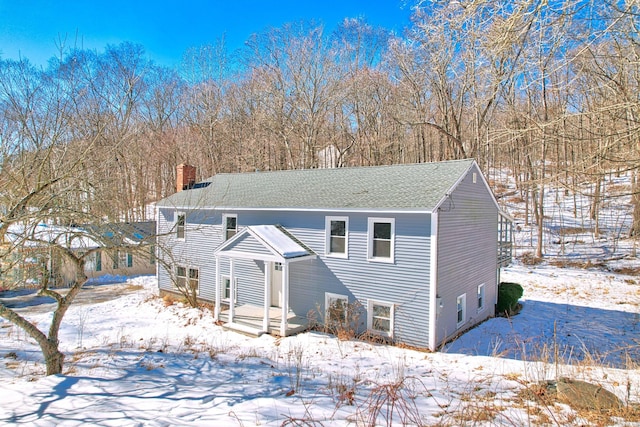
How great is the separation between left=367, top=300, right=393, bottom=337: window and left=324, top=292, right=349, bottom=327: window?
2.70 feet

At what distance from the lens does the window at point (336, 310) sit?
12367 millimetres

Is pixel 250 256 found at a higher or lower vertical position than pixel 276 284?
higher

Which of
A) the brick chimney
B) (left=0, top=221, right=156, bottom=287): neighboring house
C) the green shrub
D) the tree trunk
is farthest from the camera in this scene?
the brick chimney

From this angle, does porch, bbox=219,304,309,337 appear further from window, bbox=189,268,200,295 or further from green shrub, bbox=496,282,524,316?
green shrub, bbox=496,282,524,316

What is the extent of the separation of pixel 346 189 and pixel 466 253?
491 cm

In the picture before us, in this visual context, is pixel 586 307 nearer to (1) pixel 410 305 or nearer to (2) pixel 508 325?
(2) pixel 508 325

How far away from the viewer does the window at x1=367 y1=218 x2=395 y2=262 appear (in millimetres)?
11922

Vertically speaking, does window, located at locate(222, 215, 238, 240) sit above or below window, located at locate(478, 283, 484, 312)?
above

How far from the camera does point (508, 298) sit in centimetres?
1562

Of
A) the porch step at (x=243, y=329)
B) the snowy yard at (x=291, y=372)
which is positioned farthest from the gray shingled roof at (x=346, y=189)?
the porch step at (x=243, y=329)

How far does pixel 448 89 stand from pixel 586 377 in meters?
22.0

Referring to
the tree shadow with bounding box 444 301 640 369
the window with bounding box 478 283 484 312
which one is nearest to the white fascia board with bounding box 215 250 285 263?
the tree shadow with bounding box 444 301 640 369

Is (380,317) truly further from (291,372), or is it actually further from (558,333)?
(558,333)

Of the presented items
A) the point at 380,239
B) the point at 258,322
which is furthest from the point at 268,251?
the point at 380,239
